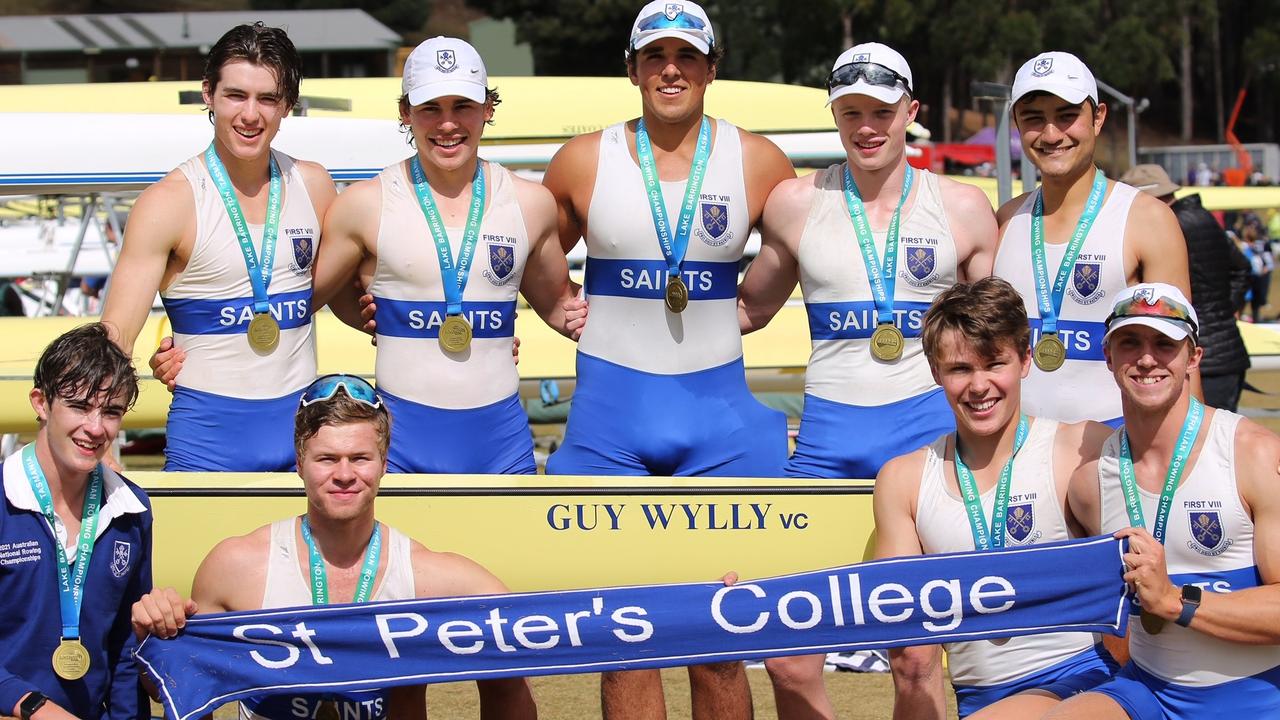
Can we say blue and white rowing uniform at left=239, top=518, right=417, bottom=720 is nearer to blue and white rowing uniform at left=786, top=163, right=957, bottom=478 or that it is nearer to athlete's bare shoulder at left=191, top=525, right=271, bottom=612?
athlete's bare shoulder at left=191, top=525, right=271, bottom=612

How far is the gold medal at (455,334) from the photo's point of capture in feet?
16.3

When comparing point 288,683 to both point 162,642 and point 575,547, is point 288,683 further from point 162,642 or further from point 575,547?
point 575,547

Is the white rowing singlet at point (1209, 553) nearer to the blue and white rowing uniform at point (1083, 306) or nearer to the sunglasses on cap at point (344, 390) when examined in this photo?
the blue and white rowing uniform at point (1083, 306)

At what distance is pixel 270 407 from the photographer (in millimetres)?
5031

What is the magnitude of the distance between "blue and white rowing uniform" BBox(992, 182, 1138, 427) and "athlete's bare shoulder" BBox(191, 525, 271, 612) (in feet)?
Result: 8.19

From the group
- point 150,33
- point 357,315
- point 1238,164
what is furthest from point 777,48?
point 357,315

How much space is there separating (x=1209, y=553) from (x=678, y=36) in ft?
7.70

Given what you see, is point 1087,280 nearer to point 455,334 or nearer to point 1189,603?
point 1189,603

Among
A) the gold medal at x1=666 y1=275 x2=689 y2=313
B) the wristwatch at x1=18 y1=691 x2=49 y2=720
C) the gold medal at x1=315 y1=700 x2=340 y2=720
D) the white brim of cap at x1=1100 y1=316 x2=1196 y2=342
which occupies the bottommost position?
the gold medal at x1=315 y1=700 x2=340 y2=720

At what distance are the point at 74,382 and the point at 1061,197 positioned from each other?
3088mm

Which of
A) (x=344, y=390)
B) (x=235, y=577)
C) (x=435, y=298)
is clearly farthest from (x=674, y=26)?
(x=235, y=577)

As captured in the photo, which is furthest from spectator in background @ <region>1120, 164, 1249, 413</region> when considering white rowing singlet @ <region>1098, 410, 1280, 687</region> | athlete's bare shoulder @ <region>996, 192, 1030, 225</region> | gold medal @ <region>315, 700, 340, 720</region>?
gold medal @ <region>315, 700, 340, 720</region>

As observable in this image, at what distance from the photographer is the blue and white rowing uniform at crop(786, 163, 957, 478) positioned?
4.88 meters

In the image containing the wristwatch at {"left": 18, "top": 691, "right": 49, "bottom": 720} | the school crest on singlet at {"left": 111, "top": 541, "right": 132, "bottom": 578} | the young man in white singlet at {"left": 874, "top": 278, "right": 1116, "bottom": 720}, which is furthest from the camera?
the young man in white singlet at {"left": 874, "top": 278, "right": 1116, "bottom": 720}
